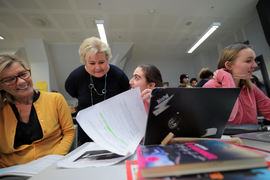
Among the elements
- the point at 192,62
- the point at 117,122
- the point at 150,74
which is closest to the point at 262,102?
the point at 150,74

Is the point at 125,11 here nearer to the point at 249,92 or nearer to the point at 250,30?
the point at 249,92

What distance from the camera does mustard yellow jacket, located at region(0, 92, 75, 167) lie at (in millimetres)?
709

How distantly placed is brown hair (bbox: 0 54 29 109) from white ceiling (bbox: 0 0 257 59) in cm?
239

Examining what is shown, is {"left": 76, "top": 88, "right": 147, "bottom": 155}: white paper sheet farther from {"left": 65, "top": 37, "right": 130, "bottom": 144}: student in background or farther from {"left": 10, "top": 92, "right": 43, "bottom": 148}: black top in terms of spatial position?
{"left": 65, "top": 37, "right": 130, "bottom": 144}: student in background

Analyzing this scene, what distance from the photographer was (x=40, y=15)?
288 cm

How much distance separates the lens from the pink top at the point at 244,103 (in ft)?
2.68

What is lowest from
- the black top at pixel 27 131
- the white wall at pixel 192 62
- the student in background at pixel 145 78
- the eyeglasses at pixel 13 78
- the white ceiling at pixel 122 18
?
the black top at pixel 27 131

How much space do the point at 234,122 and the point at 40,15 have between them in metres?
3.86

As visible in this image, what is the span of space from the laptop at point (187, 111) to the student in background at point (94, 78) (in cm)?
79

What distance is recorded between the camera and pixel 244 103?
2.97ft

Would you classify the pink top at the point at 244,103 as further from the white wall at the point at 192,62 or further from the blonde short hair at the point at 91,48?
the white wall at the point at 192,62

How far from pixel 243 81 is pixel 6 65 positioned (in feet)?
5.03

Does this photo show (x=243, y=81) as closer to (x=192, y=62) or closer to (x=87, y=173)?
(x=87, y=173)

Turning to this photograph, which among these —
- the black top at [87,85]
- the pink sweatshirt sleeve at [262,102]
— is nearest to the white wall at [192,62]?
the pink sweatshirt sleeve at [262,102]
